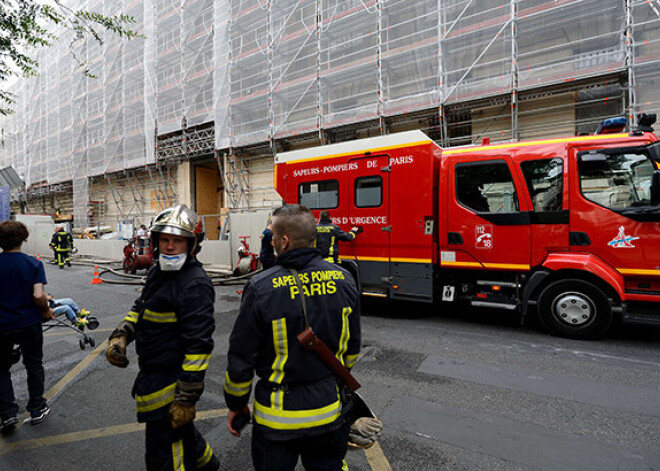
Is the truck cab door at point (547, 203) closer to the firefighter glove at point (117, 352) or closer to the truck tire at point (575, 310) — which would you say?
the truck tire at point (575, 310)

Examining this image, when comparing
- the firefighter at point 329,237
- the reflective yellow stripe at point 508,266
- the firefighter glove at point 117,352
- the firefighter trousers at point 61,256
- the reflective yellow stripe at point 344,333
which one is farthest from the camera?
the firefighter trousers at point 61,256

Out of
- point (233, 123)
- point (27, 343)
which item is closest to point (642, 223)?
point (27, 343)

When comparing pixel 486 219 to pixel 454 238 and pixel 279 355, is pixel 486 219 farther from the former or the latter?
pixel 279 355

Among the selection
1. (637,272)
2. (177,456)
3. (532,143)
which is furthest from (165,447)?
(532,143)

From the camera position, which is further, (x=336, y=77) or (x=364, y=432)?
(x=336, y=77)

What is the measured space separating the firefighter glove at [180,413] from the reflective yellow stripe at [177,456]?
26 cm

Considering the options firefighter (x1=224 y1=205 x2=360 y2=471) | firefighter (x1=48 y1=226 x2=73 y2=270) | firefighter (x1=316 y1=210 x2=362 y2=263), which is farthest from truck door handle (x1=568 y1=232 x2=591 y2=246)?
firefighter (x1=48 y1=226 x2=73 y2=270)

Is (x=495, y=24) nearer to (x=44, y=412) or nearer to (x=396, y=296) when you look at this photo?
(x=396, y=296)

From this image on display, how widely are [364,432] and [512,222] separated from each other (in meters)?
4.41

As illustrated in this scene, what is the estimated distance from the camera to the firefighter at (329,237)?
5.69 meters

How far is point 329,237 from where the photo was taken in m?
5.73

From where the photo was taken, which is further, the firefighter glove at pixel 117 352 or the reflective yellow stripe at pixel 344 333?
the firefighter glove at pixel 117 352

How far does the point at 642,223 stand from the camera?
4.34 metres

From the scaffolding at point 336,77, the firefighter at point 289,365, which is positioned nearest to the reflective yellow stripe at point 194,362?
the firefighter at point 289,365
